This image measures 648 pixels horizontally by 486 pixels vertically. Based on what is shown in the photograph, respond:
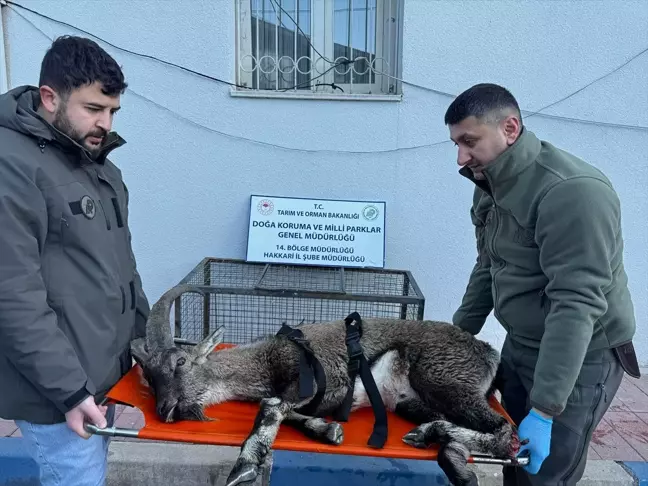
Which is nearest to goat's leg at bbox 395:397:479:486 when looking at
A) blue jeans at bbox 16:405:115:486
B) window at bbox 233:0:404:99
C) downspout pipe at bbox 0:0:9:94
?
blue jeans at bbox 16:405:115:486

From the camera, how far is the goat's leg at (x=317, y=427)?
2.37 meters

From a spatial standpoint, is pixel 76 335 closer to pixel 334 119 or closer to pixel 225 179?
pixel 225 179

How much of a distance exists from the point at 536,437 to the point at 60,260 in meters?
2.24

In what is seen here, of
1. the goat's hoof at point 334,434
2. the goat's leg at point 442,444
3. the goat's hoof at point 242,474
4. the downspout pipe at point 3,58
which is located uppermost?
the downspout pipe at point 3,58

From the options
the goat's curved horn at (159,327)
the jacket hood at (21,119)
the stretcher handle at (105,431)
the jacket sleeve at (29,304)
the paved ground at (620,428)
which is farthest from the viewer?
the paved ground at (620,428)

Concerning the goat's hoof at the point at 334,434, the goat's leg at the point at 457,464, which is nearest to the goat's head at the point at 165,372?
the goat's hoof at the point at 334,434

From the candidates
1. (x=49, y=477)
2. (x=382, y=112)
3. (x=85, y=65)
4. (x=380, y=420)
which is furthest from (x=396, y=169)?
(x=49, y=477)

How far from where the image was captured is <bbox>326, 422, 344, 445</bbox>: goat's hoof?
2.35 m

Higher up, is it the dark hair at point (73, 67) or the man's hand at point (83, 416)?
the dark hair at point (73, 67)

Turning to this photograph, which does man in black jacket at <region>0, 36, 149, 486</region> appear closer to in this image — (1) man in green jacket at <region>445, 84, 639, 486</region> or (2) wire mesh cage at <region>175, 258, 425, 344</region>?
(1) man in green jacket at <region>445, 84, 639, 486</region>

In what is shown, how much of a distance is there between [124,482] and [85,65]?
3035mm

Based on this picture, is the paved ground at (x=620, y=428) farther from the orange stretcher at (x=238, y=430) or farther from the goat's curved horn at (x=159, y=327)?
the goat's curved horn at (x=159, y=327)

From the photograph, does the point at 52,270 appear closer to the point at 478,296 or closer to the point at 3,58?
the point at 478,296

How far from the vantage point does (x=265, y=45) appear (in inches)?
199
